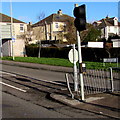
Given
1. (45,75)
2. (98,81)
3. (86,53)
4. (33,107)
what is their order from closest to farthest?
(33,107)
(98,81)
(45,75)
(86,53)

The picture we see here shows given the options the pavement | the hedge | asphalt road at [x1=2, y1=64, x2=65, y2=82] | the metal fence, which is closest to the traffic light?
the pavement

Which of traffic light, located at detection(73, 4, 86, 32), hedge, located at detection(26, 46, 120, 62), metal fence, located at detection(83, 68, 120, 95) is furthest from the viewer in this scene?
hedge, located at detection(26, 46, 120, 62)

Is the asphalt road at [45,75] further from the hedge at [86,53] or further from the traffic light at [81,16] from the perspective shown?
the hedge at [86,53]

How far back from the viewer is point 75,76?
920 centimetres

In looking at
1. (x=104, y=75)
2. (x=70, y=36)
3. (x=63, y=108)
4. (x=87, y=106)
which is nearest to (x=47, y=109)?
(x=63, y=108)

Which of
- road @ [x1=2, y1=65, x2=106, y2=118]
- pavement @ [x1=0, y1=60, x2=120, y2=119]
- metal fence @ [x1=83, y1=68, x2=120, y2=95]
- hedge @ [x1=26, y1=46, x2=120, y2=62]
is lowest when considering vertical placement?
road @ [x1=2, y1=65, x2=106, y2=118]

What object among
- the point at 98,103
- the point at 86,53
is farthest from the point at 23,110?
the point at 86,53

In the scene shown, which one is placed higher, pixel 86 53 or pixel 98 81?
pixel 86 53

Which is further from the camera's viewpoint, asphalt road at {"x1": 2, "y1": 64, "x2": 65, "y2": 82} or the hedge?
the hedge

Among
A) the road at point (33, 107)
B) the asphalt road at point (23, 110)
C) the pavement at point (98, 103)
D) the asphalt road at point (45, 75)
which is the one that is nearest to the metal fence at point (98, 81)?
the pavement at point (98, 103)

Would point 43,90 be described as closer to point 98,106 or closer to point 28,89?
point 28,89

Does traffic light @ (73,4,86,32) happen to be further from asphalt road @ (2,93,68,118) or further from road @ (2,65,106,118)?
asphalt road @ (2,93,68,118)

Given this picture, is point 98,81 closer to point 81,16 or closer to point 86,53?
point 81,16

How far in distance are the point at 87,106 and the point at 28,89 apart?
390cm
